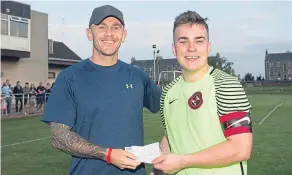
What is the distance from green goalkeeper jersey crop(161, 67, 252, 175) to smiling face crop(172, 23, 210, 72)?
0.35 feet

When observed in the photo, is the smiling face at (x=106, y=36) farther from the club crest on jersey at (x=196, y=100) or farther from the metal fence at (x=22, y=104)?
the metal fence at (x=22, y=104)

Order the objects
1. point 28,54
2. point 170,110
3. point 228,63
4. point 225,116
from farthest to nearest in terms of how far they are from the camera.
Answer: point 228,63 → point 28,54 → point 170,110 → point 225,116

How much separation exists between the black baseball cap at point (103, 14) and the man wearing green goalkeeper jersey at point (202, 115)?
0.65 metres

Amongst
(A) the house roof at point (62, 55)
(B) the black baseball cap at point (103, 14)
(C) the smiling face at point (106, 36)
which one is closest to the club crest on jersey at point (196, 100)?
(C) the smiling face at point (106, 36)

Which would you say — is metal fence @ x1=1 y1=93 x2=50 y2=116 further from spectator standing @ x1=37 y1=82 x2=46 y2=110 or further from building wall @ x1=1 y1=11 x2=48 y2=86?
building wall @ x1=1 y1=11 x2=48 y2=86

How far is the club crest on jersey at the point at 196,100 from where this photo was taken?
237 centimetres

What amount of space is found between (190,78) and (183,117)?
0.88 ft

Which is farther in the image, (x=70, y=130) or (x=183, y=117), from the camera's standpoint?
(x=70, y=130)

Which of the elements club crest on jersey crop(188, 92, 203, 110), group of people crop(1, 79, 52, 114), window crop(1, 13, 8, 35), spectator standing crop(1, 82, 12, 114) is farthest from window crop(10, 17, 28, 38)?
club crest on jersey crop(188, 92, 203, 110)

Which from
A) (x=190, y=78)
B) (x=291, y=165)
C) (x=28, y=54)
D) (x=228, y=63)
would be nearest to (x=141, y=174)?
(x=190, y=78)

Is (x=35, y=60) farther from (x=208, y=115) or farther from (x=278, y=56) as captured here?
(x=278, y=56)

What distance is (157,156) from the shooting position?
2.32 m

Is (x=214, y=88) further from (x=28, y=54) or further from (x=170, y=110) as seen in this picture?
(x=28, y=54)

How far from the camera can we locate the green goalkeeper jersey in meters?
2.19
